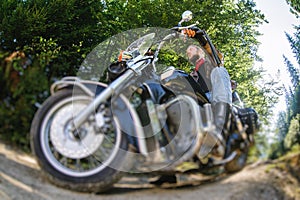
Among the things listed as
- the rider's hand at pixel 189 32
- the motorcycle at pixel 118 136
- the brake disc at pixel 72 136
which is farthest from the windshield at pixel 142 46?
the brake disc at pixel 72 136

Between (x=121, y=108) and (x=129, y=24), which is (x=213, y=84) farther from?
(x=129, y=24)

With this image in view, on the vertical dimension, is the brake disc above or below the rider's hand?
below

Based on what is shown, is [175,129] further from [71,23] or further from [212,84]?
[71,23]

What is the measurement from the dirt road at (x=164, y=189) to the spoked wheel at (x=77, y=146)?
0.04 m

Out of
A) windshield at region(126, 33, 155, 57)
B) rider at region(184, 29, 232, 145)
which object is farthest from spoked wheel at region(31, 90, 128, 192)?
windshield at region(126, 33, 155, 57)

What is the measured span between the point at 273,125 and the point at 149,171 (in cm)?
64

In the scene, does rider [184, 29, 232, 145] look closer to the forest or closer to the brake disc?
the brake disc

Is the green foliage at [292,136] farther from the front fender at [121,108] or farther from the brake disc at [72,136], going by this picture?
the brake disc at [72,136]

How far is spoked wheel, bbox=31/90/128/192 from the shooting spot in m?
1.43

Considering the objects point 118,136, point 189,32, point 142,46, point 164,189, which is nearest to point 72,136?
point 118,136

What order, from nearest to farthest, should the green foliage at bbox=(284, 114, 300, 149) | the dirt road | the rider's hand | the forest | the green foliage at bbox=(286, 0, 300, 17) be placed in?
the dirt road, the green foliage at bbox=(284, 114, 300, 149), the rider's hand, the forest, the green foliage at bbox=(286, 0, 300, 17)

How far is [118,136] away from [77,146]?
0.16m

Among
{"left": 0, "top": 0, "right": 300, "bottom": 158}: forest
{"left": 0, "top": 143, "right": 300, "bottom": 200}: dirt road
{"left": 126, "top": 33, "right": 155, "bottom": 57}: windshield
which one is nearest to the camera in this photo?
{"left": 0, "top": 143, "right": 300, "bottom": 200}: dirt road

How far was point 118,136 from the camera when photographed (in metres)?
1.43
